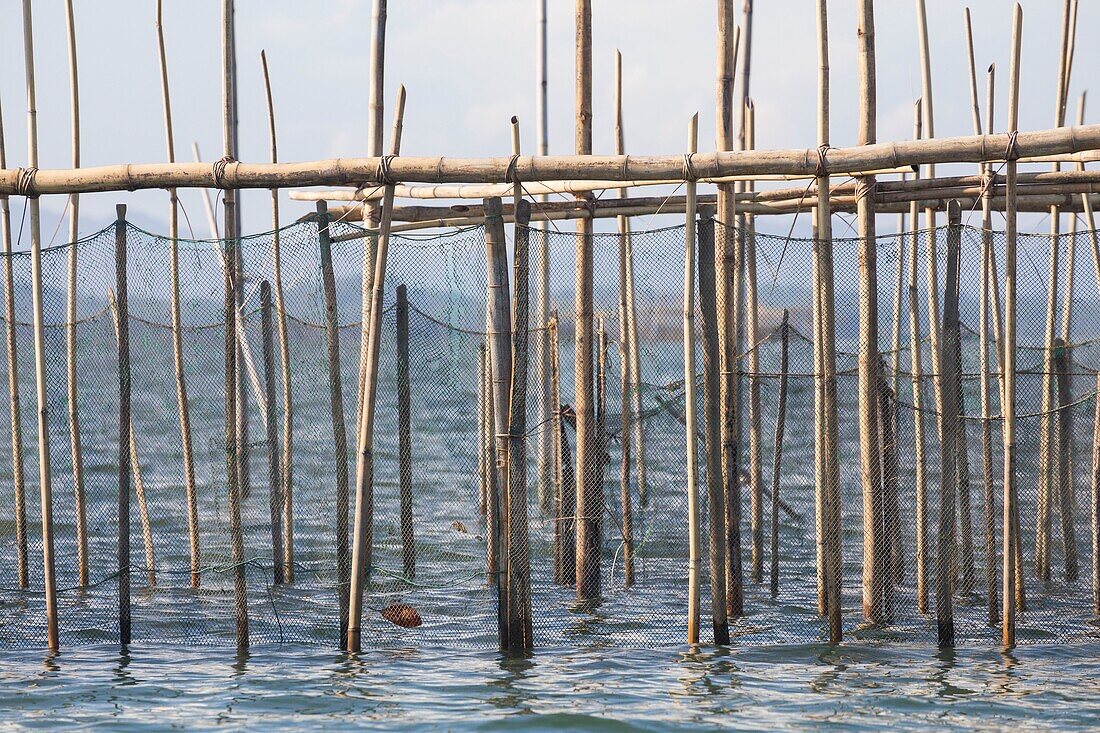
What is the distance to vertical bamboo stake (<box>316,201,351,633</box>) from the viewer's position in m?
9.57

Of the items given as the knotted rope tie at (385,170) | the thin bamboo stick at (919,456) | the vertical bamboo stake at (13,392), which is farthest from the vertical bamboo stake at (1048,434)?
the vertical bamboo stake at (13,392)

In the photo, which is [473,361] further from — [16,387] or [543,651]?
Result: [16,387]

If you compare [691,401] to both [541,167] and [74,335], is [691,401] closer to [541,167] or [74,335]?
[541,167]

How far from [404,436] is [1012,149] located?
5.06m

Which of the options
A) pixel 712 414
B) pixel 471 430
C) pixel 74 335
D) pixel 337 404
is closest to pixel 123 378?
pixel 74 335

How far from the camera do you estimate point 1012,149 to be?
8.55 meters

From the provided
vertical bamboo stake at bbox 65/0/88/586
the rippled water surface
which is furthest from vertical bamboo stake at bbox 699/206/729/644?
vertical bamboo stake at bbox 65/0/88/586

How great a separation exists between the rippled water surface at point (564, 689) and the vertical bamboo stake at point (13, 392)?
198 centimetres

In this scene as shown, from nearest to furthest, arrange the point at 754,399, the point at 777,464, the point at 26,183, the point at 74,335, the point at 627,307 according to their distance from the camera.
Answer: the point at 26,183
the point at 74,335
the point at 754,399
the point at 777,464
the point at 627,307

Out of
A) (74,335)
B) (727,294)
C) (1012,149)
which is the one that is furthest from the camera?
(74,335)

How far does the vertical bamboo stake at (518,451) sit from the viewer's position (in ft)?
30.0

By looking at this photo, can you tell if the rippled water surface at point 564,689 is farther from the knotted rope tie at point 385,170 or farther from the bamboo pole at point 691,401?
the knotted rope tie at point 385,170

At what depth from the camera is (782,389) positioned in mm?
11641

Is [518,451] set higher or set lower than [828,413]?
lower
